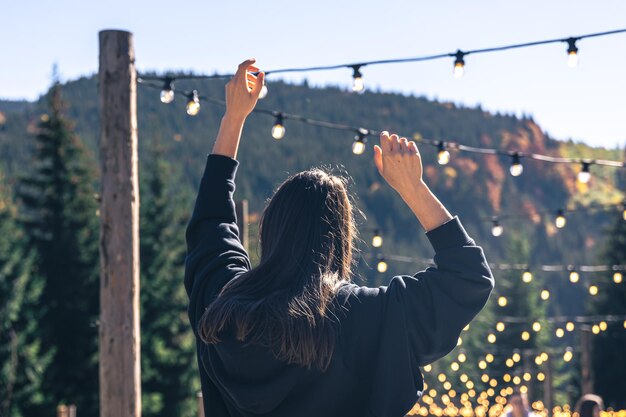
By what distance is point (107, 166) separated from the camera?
7.98 m

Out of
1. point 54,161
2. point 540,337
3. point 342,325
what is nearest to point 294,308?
point 342,325

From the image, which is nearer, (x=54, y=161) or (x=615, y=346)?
(x=54, y=161)

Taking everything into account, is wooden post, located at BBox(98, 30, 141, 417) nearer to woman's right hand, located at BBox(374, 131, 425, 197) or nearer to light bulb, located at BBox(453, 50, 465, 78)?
light bulb, located at BBox(453, 50, 465, 78)

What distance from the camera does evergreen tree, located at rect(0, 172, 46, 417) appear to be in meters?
27.6

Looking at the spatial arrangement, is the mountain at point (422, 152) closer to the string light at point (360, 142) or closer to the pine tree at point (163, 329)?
the pine tree at point (163, 329)

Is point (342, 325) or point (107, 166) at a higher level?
point (107, 166)

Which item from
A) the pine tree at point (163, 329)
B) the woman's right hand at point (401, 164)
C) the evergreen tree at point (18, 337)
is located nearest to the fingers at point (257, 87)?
the woman's right hand at point (401, 164)

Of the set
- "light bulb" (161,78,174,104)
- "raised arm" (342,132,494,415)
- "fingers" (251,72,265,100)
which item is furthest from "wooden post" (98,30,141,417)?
"raised arm" (342,132,494,415)

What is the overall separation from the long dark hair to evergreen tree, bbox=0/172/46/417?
1045 inches

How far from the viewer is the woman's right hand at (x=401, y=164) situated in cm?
254

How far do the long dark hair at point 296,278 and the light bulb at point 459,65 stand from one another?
5.59 metres

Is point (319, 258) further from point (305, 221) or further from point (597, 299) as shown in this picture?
point (597, 299)

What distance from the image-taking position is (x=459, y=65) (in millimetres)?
8117

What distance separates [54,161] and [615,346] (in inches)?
906
